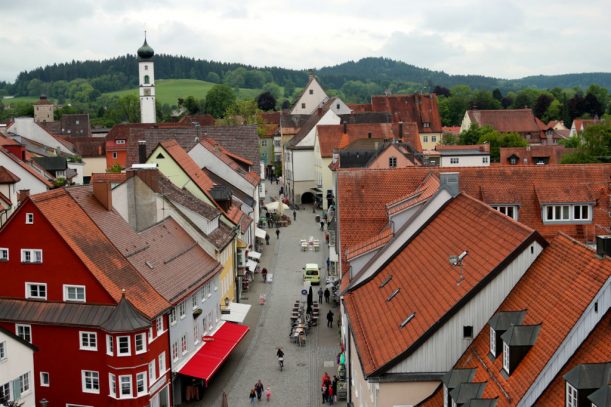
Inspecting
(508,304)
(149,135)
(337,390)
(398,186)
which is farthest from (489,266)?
(149,135)

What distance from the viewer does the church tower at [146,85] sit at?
5207 inches

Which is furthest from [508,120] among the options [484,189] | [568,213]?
[484,189]

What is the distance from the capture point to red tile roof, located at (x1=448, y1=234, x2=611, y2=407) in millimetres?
19016

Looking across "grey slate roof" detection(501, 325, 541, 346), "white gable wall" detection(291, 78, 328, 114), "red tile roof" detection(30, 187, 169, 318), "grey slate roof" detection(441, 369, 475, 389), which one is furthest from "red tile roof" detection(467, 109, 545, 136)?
"grey slate roof" detection(501, 325, 541, 346)

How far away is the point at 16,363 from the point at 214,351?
12.9 m

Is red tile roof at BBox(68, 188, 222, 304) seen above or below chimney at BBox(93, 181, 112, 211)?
below

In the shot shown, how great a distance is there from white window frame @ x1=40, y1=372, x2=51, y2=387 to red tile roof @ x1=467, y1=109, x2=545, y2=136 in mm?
103843

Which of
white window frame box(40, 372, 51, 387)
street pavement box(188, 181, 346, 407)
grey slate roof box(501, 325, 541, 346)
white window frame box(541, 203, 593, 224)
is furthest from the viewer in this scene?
white window frame box(541, 203, 593, 224)

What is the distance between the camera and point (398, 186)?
143 feet

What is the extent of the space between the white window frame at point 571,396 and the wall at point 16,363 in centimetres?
2017

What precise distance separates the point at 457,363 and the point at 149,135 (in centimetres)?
5303

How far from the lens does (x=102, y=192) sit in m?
39.4

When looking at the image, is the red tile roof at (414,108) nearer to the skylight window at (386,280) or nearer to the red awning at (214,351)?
the red awning at (214,351)

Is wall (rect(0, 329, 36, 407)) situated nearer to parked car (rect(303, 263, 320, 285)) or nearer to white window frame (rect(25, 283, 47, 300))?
white window frame (rect(25, 283, 47, 300))
